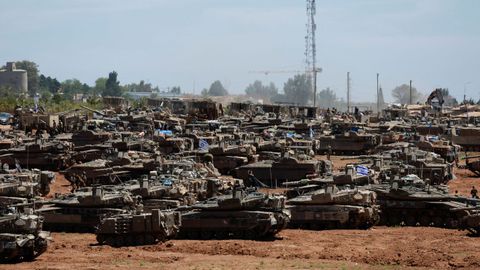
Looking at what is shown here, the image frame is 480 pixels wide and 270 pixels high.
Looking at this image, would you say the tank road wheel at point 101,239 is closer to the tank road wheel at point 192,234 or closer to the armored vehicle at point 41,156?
the tank road wheel at point 192,234

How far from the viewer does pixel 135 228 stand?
34875 millimetres

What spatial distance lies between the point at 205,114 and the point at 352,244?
8921 centimetres

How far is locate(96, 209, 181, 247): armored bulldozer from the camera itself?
34750 mm

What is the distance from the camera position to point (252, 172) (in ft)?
187

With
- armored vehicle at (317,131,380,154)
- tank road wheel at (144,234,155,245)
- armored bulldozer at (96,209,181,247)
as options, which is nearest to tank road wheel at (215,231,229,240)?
armored bulldozer at (96,209,181,247)

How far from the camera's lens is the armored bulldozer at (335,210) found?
1550 inches

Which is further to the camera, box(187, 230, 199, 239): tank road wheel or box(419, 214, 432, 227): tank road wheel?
box(419, 214, 432, 227): tank road wheel

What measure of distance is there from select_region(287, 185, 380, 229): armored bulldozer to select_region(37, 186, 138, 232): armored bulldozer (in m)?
6.10

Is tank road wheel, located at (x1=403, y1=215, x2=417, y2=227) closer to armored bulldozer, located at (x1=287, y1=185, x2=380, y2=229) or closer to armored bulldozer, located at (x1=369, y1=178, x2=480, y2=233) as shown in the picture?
armored bulldozer, located at (x1=369, y1=178, x2=480, y2=233)

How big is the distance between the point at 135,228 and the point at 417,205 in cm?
1171

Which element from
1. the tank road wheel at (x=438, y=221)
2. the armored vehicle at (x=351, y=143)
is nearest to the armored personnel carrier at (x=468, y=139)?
the armored vehicle at (x=351, y=143)

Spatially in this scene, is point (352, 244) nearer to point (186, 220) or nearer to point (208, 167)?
point (186, 220)

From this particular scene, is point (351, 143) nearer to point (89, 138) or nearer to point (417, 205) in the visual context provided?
point (89, 138)

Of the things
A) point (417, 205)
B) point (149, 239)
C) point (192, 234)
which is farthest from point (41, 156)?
point (149, 239)
